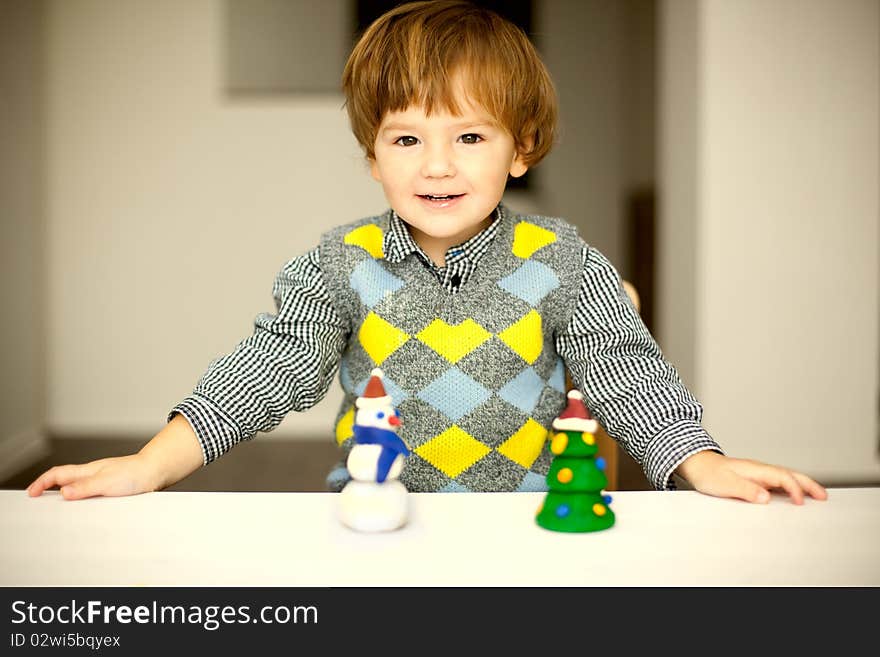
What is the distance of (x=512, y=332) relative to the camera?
106 cm

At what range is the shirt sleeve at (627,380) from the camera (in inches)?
35.0

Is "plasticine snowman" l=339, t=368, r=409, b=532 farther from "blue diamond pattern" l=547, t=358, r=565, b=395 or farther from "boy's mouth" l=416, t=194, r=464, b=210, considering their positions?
"blue diamond pattern" l=547, t=358, r=565, b=395

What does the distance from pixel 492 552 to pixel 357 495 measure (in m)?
0.11

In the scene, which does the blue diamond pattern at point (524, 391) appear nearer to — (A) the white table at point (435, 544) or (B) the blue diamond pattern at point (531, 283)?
(B) the blue diamond pattern at point (531, 283)

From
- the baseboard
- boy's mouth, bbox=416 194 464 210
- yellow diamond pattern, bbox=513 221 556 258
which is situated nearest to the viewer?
boy's mouth, bbox=416 194 464 210

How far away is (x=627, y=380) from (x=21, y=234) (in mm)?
2928

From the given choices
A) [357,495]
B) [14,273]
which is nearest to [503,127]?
[357,495]

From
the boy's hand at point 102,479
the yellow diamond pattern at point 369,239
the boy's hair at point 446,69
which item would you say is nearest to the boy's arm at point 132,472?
the boy's hand at point 102,479

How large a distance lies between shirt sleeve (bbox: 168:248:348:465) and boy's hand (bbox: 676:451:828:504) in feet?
1.50

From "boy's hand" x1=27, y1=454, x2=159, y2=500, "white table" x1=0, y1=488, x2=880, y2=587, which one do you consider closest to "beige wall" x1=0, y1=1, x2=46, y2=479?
"boy's hand" x1=27, y1=454, x2=159, y2=500

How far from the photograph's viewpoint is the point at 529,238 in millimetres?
1109

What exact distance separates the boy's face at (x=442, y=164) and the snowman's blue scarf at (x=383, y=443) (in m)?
0.39

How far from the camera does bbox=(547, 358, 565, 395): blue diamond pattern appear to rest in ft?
3.67
